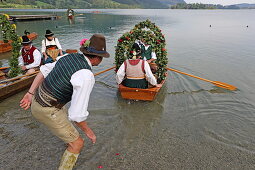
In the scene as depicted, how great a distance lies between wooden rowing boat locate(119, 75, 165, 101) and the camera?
6.75 metres

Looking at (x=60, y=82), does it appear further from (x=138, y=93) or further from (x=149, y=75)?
(x=138, y=93)

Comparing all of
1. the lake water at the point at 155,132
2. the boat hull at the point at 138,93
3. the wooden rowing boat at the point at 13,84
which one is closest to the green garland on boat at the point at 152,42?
the lake water at the point at 155,132

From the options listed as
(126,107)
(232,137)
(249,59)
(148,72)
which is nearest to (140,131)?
(126,107)

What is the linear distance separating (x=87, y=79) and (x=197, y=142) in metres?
4.06

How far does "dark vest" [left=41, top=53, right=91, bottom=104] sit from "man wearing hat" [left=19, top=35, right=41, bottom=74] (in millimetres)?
5961

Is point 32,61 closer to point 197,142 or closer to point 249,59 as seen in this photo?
point 197,142

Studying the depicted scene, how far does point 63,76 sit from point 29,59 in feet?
21.1

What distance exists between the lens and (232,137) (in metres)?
5.52

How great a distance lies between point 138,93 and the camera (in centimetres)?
691

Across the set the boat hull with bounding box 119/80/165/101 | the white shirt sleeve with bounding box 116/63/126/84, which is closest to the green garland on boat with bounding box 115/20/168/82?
the boat hull with bounding box 119/80/165/101

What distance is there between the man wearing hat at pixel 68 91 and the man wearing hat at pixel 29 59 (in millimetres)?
5589

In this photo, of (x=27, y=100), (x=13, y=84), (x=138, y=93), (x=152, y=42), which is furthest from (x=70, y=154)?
(x=152, y=42)

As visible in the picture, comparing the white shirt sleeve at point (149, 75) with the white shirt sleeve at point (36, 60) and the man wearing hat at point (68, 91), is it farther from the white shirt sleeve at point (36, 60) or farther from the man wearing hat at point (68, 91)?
the white shirt sleeve at point (36, 60)

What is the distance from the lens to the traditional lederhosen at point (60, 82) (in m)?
2.69
